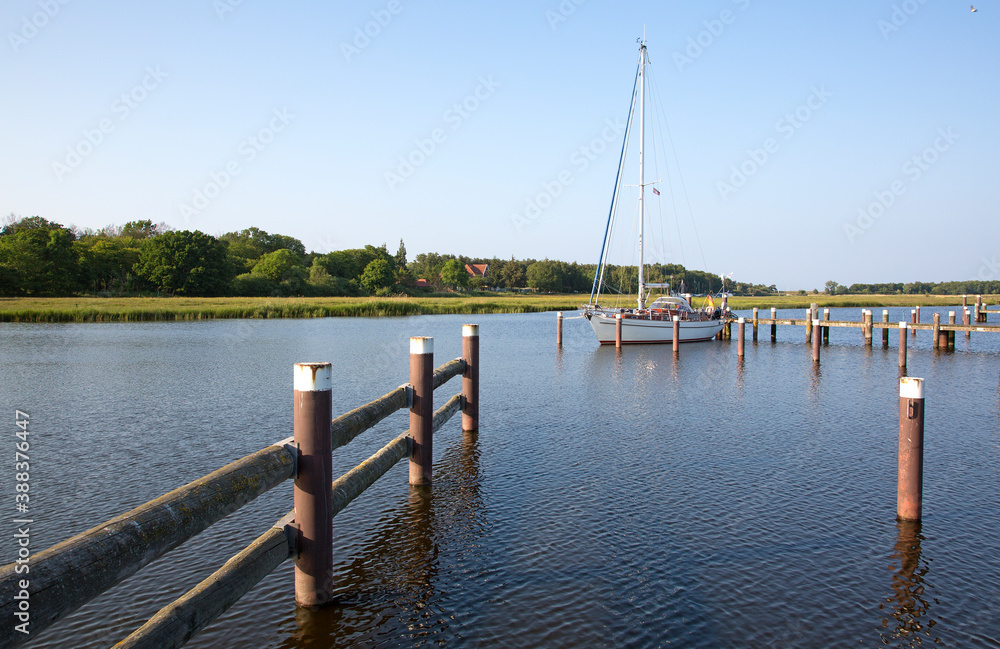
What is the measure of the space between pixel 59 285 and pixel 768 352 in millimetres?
74969

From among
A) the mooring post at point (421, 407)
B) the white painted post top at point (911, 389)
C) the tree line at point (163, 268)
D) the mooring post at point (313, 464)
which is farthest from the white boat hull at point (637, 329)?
the mooring post at point (313, 464)

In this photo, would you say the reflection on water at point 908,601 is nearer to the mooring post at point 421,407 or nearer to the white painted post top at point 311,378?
the white painted post top at point 311,378

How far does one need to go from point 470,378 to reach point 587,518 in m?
4.22

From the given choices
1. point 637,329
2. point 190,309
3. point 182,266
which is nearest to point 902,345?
point 637,329

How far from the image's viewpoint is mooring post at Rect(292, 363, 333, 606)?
4.82 metres

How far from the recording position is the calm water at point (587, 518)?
5.66 metres

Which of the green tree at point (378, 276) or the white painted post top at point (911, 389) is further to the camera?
the green tree at point (378, 276)

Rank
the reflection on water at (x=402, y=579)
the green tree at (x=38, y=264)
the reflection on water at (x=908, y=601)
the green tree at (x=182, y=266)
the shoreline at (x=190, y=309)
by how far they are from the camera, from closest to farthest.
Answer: the reflection on water at (x=402, y=579) < the reflection on water at (x=908, y=601) < the shoreline at (x=190, y=309) < the green tree at (x=38, y=264) < the green tree at (x=182, y=266)

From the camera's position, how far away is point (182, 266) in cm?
8588

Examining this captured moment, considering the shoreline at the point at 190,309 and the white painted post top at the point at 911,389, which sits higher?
the white painted post top at the point at 911,389

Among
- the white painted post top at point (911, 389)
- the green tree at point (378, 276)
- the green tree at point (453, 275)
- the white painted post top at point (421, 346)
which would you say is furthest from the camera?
the green tree at point (453, 275)

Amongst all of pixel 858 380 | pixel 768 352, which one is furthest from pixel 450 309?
pixel 858 380

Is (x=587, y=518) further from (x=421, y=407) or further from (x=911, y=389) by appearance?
(x=911, y=389)

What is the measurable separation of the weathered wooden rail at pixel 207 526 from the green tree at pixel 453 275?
→ 13474cm
